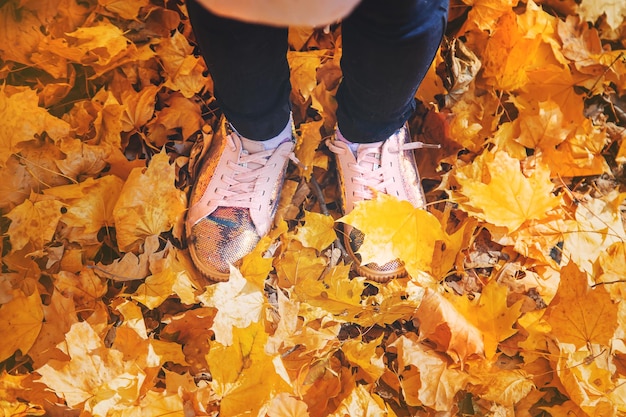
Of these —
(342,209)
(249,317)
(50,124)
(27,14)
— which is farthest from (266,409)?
(27,14)

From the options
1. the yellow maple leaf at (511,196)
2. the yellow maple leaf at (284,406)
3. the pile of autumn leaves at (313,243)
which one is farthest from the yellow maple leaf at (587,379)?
the yellow maple leaf at (284,406)

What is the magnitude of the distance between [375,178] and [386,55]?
15.4 inches

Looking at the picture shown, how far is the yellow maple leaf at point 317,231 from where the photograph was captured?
1.01m

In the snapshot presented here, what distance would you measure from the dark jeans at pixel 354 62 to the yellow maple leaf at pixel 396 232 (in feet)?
0.49

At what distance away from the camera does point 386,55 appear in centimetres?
67

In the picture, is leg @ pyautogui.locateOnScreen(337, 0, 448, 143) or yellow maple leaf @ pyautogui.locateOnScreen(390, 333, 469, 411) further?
yellow maple leaf @ pyautogui.locateOnScreen(390, 333, 469, 411)

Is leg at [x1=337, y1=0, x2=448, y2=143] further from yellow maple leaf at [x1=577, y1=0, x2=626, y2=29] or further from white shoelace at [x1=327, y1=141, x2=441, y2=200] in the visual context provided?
yellow maple leaf at [x1=577, y1=0, x2=626, y2=29]

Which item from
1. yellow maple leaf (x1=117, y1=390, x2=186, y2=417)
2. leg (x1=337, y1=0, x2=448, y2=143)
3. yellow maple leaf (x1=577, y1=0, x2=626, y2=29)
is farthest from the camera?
yellow maple leaf (x1=577, y1=0, x2=626, y2=29)

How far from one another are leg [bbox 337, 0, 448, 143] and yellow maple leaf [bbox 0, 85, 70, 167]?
0.62 m

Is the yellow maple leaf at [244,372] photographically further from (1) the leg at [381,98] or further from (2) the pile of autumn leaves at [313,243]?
(1) the leg at [381,98]

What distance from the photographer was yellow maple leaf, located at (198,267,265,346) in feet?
2.73

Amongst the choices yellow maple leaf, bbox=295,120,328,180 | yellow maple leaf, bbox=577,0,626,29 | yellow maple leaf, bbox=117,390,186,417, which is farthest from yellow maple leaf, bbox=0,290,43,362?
yellow maple leaf, bbox=577,0,626,29

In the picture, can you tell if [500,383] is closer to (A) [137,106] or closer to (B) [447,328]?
(B) [447,328]

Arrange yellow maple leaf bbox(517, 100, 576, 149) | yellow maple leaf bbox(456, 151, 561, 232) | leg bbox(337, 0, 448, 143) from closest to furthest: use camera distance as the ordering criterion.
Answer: leg bbox(337, 0, 448, 143) → yellow maple leaf bbox(456, 151, 561, 232) → yellow maple leaf bbox(517, 100, 576, 149)
